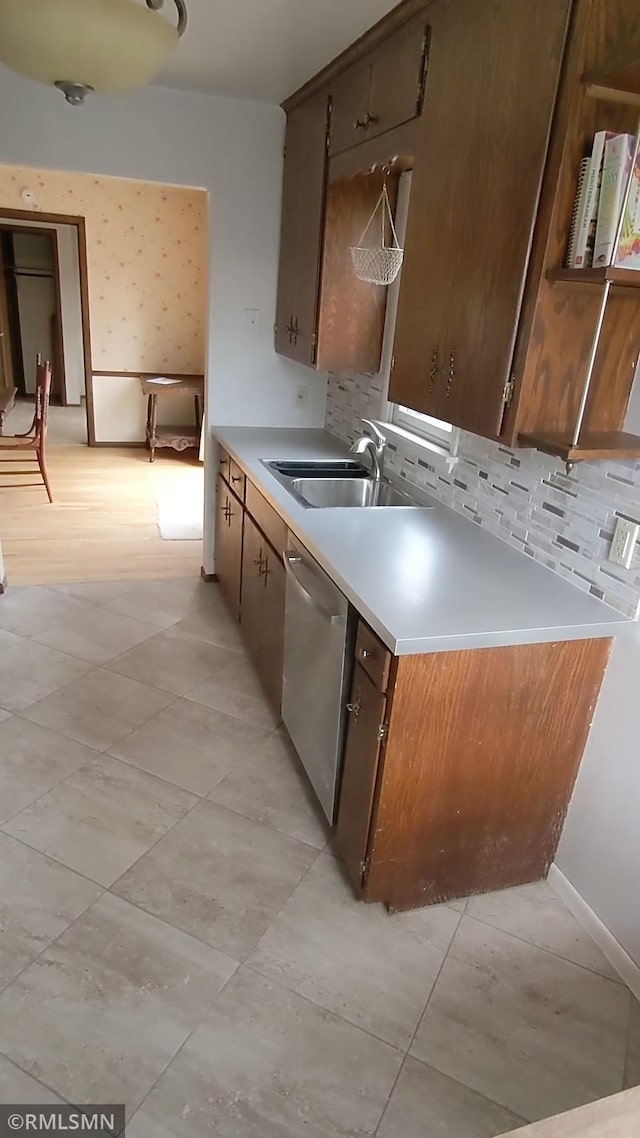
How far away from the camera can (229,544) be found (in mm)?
3379

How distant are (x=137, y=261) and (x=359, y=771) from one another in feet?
19.3

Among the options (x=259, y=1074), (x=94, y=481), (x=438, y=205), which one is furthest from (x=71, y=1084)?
(x=94, y=481)

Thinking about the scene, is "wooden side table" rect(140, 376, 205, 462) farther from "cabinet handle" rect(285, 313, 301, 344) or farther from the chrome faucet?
the chrome faucet

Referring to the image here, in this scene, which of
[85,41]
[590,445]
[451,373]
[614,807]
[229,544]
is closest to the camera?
[85,41]

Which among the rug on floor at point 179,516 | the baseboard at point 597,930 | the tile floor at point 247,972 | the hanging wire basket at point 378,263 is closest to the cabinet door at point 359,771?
the tile floor at point 247,972

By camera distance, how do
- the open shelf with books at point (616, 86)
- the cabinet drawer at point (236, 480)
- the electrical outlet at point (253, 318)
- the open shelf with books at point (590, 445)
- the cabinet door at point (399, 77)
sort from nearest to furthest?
the open shelf with books at point (616, 86) → the open shelf with books at point (590, 445) → the cabinet door at point (399, 77) → the cabinet drawer at point (236, 480) → the electrical outlet at point (253, 318)

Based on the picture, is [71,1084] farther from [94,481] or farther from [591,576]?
[94,481]

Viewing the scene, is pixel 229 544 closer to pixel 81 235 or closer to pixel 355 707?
pixel 355 707

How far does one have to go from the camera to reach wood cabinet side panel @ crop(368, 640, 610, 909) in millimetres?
1629

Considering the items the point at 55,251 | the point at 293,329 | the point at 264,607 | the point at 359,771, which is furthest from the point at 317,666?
the point at 55,251

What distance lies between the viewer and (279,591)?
2.49 metres

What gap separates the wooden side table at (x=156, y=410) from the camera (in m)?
6.22

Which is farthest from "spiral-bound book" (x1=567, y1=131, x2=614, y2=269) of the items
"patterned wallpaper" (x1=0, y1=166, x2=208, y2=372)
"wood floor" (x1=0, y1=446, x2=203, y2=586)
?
"patterned wallpaper" (x1=0, y1=166, x2=208, y2=372)

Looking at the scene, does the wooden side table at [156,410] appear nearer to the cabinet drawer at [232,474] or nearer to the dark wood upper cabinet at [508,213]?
the cabinet drawer at [232,474]
